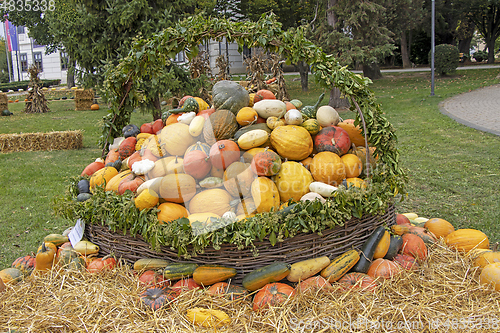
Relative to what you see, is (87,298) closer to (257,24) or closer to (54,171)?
(257,24)

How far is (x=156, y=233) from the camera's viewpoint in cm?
261

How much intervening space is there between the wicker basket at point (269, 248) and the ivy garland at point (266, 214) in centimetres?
9

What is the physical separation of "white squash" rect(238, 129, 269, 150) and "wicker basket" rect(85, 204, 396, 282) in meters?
0.87

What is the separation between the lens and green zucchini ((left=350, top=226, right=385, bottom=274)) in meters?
2.76

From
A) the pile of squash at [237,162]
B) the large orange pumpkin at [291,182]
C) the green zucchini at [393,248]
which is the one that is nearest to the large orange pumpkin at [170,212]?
the pile of squash at [237,162]

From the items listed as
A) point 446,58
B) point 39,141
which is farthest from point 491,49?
point 39,141

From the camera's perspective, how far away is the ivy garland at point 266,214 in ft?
8.36

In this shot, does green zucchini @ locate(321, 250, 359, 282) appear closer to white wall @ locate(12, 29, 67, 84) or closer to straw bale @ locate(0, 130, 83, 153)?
straw bale @ locate(0, 130, 83, 153)

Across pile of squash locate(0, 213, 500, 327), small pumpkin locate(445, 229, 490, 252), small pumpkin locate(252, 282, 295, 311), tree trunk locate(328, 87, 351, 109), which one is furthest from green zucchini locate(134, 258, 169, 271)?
tree trunk locate(328, 87, 351, 109)

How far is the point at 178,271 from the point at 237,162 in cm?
97

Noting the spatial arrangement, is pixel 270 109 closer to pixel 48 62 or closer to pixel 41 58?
pixel 48 62

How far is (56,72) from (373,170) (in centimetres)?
4343

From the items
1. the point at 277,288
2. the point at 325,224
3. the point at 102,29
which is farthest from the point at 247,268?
the point at 102,29

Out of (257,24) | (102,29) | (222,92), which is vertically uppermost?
(102,29)
